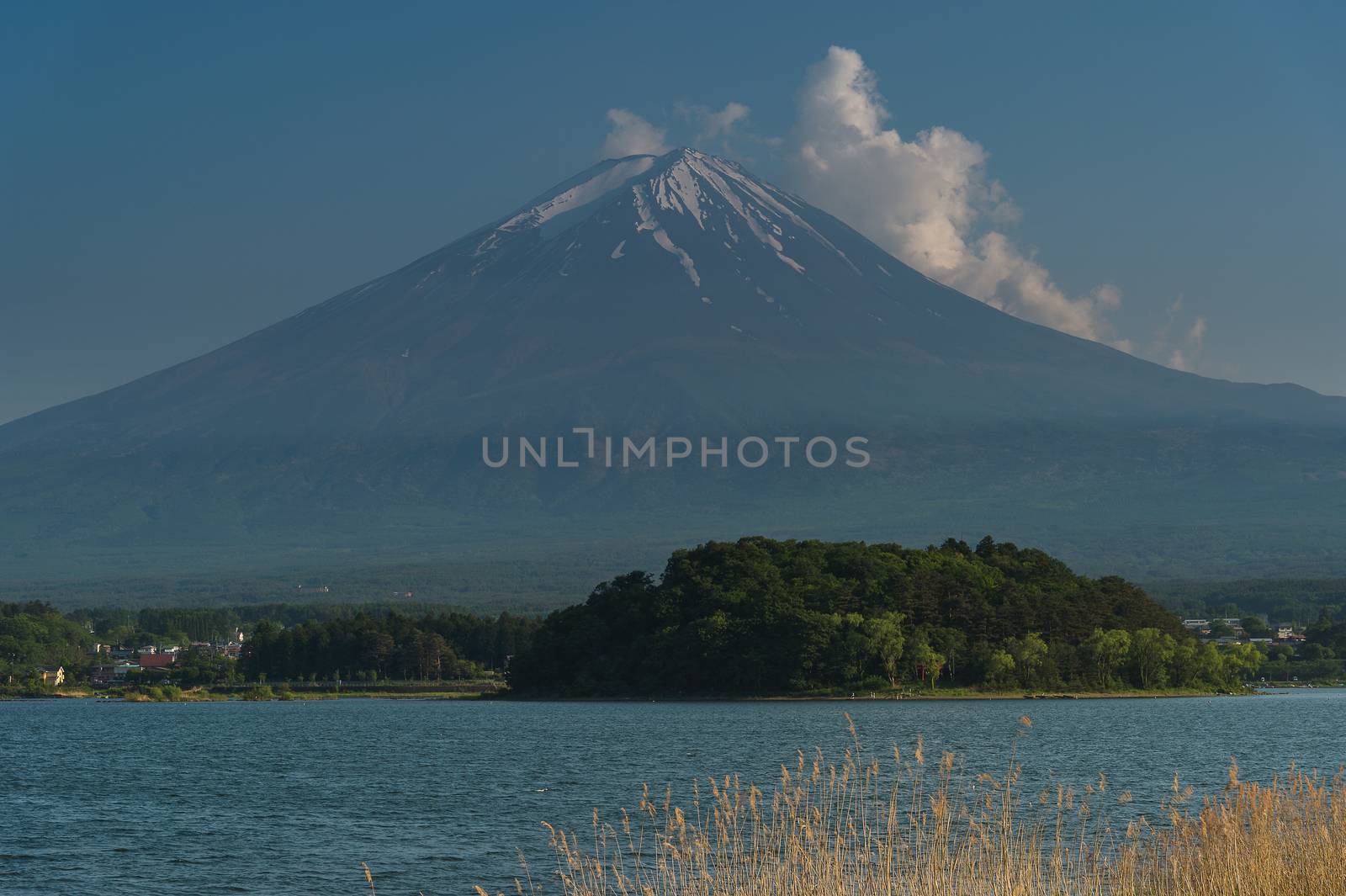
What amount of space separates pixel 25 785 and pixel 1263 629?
12340cm

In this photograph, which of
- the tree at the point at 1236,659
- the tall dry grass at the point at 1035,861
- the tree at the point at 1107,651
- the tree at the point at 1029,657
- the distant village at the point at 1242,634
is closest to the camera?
the tall dry grass at the point at 1035,861

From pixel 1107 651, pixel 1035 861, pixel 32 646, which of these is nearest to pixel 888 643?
pixel 1107 651

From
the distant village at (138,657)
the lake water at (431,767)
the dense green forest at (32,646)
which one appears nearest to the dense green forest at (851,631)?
the lake water at (431,767)

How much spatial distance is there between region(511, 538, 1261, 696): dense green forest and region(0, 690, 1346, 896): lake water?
4.38 meters

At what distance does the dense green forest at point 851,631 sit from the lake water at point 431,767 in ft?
14.4

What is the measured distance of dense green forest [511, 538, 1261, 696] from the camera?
77875 mm

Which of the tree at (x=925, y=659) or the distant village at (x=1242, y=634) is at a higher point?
the distant village at (x=1242, y=634)

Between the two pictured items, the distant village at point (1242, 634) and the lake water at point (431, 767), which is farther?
the distant village at point (1242, 634)

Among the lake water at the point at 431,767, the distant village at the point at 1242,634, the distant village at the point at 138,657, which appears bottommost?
the lake water at the point at 431,767

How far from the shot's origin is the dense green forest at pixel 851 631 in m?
77.9

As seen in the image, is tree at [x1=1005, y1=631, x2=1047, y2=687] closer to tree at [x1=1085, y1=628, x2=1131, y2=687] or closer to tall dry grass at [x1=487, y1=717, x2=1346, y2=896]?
tree at [x1=1085, y1=628, x2=1131, y2=687]

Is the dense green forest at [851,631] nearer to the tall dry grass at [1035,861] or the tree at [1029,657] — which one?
the tree at [1029,657]

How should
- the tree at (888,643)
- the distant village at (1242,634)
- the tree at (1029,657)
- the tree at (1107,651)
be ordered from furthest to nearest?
the distant village at (1242,634)
the tree at (1107,651)
the tree at (1029,657)
the tree at (888,643)

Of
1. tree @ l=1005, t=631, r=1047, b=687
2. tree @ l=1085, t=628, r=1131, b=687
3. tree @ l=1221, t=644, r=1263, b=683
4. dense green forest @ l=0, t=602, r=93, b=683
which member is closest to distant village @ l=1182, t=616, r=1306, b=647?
tree @ l=1221, t=644, r=1263, b=683
